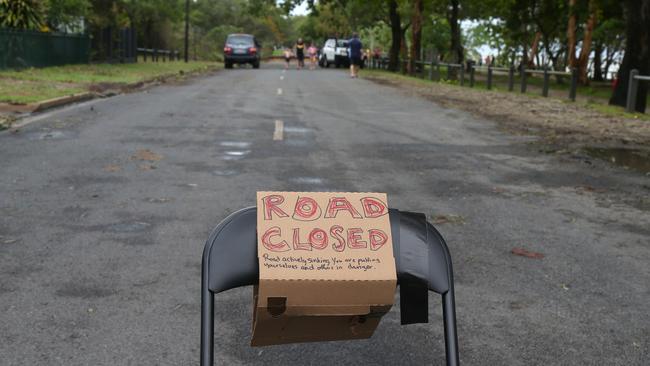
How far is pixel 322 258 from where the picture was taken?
2230mm

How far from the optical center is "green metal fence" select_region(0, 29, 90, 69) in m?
24.7

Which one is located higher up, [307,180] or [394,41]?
[394,41]

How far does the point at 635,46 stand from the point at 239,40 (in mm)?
30188

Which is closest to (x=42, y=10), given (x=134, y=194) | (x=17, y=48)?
(x=17, y=48)

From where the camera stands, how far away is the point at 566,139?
41.9 feet

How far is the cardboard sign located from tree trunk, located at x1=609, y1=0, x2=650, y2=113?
1925 centimetres

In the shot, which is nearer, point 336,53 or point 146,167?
point 146,167

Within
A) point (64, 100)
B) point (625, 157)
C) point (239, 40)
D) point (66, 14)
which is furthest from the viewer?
point (239, 40)

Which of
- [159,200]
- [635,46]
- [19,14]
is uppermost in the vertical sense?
[19,14]

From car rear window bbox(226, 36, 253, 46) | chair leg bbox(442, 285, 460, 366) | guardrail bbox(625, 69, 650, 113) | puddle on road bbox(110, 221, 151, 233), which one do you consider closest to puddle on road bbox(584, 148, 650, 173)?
puddle on road bbox(110, 221, 151, 233)

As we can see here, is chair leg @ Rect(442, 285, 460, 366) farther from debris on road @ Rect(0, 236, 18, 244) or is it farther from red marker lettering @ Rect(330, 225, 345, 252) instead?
debris on road @ Rect(0, 236, 18, 244)

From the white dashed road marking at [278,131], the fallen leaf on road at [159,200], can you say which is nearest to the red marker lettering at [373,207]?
the fallen leaf on road at [159,200]

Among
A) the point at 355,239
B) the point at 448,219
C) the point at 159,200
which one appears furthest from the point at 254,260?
the point at 159,200

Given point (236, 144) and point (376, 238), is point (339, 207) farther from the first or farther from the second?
point (236, 144)
